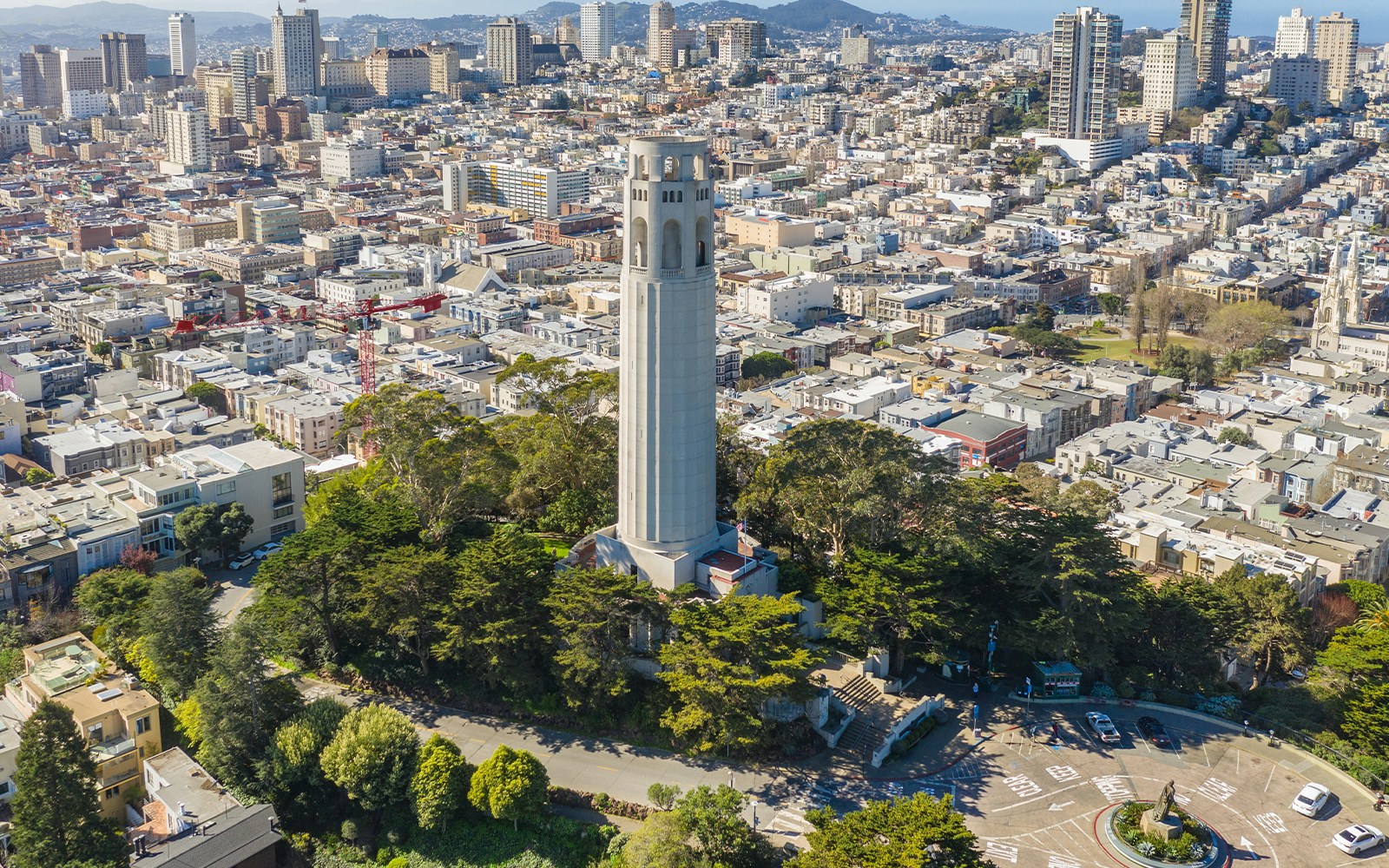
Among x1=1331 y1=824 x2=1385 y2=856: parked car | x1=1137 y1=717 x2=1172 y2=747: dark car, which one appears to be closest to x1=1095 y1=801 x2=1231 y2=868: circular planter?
x1=1331 y1=824 x2=1385 y2=856: parked car

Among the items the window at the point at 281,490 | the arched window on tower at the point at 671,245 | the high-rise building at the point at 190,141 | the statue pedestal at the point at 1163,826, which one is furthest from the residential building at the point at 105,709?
the high-rise building at the point at 190,141

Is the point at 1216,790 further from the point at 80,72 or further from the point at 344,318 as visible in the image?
the point at 80,72

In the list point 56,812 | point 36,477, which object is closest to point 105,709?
point 56,812

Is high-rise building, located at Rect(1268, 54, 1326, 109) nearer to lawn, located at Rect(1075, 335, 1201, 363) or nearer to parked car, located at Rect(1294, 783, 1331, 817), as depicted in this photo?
lawn, located at Rect(1075, 335, 1201, 363)

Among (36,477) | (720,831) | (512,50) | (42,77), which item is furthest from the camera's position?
(512,50)

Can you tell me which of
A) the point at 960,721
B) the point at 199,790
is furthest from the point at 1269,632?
the point at 199,790

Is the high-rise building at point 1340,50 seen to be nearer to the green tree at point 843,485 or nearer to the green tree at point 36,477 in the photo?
the green tree at point 843,485
